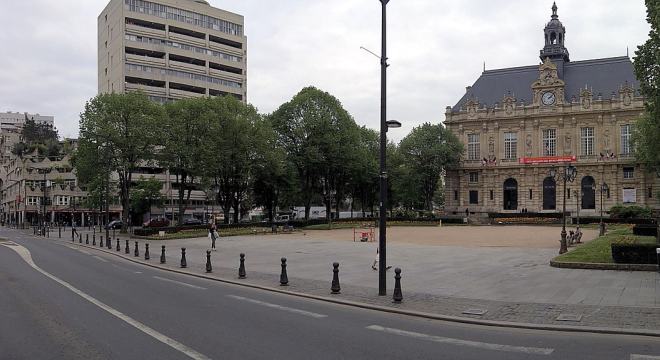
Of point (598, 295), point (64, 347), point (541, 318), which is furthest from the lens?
point (598, 295)

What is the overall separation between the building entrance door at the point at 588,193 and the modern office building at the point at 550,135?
15 cm

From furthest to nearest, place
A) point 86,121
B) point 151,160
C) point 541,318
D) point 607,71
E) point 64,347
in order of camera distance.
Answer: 1. point 607,71
2. point 151,160
3. point 86,121
4. point 541,318
5. point 64,347

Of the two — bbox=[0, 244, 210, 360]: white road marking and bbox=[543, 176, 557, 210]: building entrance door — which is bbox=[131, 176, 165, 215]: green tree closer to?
bbox=[0, 244, 210, 360]: white road marking

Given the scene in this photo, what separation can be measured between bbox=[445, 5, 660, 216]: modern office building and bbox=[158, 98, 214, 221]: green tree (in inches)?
2132

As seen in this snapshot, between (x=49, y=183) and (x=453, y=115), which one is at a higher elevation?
(x=453, y=115)

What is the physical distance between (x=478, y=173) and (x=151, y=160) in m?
61.4

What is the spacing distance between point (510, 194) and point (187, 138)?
6218 cm

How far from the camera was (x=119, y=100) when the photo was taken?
5141cm

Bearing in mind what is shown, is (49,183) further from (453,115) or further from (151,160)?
(453,115)

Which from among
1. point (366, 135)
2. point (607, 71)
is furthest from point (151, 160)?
point (607, 71)

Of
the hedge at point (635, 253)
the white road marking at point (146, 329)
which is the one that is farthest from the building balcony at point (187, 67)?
the hedge at point (635, 253)

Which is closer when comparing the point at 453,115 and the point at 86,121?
the point at 86,121

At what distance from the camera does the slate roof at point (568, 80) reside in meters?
87.9

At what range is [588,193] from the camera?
8675 cm
